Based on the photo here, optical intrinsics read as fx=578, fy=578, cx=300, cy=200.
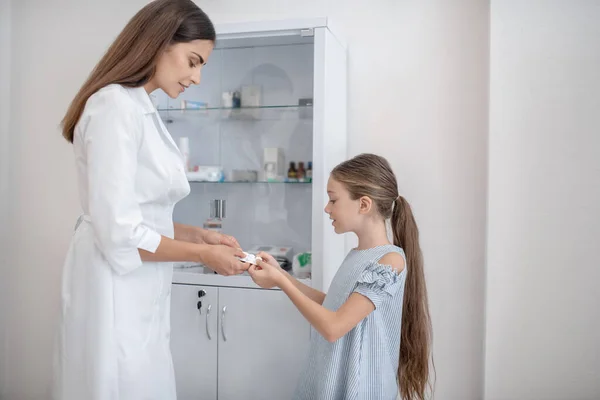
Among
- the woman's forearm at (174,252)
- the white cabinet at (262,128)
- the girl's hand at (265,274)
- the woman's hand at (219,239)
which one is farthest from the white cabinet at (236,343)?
the woman's forearm at (174,252)

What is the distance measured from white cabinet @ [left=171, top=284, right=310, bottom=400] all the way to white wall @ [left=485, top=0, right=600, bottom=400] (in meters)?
0.81

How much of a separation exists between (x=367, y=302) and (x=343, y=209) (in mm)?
319

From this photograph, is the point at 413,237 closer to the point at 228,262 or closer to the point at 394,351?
the point at 394,351

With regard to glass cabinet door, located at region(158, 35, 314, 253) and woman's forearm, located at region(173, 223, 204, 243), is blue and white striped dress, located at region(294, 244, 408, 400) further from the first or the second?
glass cabinet door, located at region(158, 35, 314, 253)

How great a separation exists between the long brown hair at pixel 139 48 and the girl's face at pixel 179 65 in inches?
1.0

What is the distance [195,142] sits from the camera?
2.64 meters

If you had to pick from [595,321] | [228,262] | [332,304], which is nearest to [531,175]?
[595,321]

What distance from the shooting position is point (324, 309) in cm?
165

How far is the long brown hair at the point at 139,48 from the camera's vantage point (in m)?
1.48

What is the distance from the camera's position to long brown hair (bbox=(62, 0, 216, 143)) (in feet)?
4.84

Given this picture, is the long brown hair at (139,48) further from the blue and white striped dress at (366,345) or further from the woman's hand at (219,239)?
the blue and white striped dress at (366,345)

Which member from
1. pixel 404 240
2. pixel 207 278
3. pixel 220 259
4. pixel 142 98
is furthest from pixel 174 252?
pixel 207 278

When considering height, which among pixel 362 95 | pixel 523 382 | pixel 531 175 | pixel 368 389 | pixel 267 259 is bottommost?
pixel 523 382

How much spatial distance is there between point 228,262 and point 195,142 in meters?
1.24
